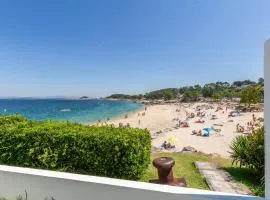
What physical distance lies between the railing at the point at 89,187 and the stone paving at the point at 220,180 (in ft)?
11.3

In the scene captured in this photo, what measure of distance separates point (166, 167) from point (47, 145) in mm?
2719

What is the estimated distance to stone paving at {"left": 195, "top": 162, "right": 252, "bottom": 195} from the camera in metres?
7.18

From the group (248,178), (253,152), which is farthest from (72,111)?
(253,152)

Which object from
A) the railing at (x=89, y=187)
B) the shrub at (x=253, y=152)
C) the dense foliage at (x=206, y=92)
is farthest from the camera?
the dense foliage at (x=206, y=92)

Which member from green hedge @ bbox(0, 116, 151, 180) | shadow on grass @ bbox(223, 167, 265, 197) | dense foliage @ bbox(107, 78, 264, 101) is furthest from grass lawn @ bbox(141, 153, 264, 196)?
dense foliage @ bbox(107, 78, 264, 101)

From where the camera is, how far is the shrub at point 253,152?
8141 millimetres

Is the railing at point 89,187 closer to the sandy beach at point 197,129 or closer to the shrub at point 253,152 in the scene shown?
the shrub at point 253,152

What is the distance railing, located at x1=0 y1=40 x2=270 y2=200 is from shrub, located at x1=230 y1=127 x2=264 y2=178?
4.93m

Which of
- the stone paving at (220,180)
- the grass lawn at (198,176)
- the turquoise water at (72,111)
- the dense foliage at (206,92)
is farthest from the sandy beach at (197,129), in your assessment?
the dense foliage at (206,92)

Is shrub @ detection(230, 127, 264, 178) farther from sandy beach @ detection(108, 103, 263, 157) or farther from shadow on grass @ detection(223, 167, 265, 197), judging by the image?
sandy beach @ detection(108, 103, 263, 157)

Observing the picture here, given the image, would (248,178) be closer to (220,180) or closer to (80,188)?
(220,180)

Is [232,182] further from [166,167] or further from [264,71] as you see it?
[264,71]

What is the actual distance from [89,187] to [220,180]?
4.61 m

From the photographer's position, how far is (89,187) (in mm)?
4469
